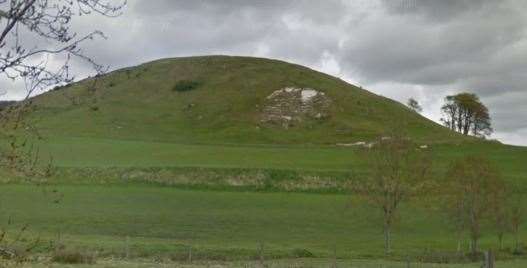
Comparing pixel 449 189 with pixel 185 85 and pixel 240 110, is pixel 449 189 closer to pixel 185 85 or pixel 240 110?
pixel 240 110

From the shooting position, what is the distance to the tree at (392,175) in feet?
169

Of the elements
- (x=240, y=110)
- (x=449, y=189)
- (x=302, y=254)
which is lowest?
(x=302, y=254)

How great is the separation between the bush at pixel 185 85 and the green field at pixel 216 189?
18390mm

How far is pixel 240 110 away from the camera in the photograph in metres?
132

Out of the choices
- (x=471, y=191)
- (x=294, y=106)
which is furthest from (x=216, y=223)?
(x=294, y=106)

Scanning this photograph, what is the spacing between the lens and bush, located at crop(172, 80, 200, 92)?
5826 inches

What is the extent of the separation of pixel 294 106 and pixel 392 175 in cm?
8321

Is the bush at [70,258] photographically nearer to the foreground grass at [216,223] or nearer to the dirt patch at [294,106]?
the foreground grass at [216,223]

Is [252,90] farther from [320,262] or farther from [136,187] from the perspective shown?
[320,262]

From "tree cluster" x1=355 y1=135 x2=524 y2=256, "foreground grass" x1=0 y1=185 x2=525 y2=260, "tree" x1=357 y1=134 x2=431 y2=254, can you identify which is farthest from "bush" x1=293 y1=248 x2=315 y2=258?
"tree" x1=357 y1=134 x2=431 y2=254

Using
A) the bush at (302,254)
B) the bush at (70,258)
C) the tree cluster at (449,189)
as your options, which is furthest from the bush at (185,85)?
the bush at (70,258)

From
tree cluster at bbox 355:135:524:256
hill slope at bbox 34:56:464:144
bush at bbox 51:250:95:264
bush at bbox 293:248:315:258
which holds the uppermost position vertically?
hill slope at bbox 34:56:464:144

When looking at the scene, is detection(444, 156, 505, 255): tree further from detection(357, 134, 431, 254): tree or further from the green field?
detection(357, 134, 431, 254): tree

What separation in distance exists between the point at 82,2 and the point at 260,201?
2062 inches
